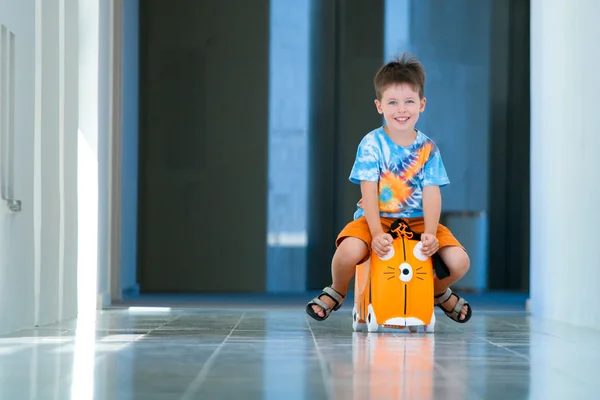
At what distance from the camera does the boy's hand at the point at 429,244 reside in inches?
116

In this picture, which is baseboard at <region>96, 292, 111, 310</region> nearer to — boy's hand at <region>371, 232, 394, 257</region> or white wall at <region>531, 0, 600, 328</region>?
boy's hand at <region>371, 232, 394, 257</region>

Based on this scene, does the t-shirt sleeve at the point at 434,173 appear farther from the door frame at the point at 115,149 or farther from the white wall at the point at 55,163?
the door frame at the point at 115,149

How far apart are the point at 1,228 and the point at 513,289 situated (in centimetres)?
398

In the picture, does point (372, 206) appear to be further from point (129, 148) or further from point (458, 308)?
point (129, 148)

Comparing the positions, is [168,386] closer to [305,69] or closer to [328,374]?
[328,374]

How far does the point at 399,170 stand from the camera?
3.17m

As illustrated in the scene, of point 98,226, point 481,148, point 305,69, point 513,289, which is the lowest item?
point 513,289

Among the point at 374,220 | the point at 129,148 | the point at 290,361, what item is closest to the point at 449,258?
the point at 374,220

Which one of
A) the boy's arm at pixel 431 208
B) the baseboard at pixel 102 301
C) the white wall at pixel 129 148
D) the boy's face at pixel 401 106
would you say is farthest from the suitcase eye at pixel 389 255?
the white wall at pixel 129 148

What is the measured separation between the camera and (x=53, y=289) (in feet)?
11.8

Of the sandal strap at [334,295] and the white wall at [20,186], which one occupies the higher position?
the white wall at [20,186]

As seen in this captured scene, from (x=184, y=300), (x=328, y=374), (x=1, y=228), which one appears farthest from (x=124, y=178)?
(x=328, y=374)

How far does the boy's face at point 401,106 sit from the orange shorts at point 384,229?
303 mm

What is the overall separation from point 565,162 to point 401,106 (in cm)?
97
